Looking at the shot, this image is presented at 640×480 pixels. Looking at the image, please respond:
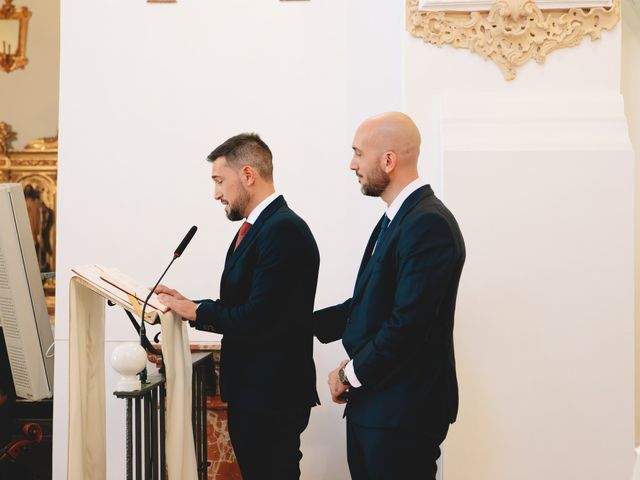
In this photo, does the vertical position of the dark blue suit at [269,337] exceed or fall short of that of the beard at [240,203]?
it falls short

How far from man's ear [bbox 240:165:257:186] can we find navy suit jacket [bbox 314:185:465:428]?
0.76 metres

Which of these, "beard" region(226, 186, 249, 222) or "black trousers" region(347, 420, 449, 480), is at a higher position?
"beard" region(226, 186, 249, 222)

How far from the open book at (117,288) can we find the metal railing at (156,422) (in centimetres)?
34

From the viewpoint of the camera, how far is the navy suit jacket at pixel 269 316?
10.1 feet

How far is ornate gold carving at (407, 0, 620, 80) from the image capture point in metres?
3.74

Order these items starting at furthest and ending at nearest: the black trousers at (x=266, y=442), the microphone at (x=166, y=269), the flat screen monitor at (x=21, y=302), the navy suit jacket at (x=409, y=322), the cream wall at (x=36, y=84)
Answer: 1. the cream wall at (x=36, y=84)
2. the flat screen monitor at (x=21, y=302)
3. the black trousers at (x=266, y=442)
4. the microphone at (x=166, y=269)
5. the navy suit jacket at (x=409, y=322)

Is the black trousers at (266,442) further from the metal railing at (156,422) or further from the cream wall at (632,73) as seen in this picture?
the cream wall at (632,73)

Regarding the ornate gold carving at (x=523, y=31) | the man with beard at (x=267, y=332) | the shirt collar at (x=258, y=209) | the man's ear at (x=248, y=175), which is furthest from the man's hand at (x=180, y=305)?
the ornate gold carving at (x=523, y=31)

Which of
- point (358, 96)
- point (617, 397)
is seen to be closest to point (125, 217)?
point (358, 96)

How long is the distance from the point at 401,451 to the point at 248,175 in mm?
1339

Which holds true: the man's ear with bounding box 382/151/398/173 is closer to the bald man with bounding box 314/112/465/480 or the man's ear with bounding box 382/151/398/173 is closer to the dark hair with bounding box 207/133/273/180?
the bald man with bounding box 314/112/465/480

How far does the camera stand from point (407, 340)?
2613 millimetres

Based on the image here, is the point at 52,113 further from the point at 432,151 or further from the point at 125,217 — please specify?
the point at 432,151

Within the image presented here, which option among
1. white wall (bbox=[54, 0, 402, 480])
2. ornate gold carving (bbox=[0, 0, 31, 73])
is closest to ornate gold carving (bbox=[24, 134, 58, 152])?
ornate gold carving (bbox=[0, 0, 31, 73])
